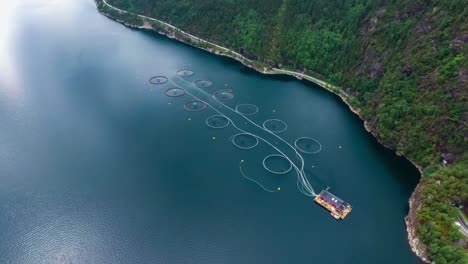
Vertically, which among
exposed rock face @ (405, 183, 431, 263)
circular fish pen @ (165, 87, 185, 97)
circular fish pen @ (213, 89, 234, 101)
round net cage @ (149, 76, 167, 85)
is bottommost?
round net cage @ (149, 76, 167, 85)

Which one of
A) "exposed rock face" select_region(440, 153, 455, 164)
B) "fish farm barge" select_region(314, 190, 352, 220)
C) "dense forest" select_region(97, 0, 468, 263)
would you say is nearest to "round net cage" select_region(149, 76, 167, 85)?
"dense forest" select_region(97, 0, 468, 263)

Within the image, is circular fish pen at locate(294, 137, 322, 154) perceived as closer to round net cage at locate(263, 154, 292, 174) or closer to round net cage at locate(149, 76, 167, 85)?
round net cage at locate(263, 154, 292, 174)

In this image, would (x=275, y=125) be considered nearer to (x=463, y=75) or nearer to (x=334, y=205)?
(x=334, y=205)

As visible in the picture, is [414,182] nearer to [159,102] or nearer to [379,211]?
[379,211]

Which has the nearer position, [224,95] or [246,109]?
[246,109]

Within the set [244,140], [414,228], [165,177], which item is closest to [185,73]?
[244,140]

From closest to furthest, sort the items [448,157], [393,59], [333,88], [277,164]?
[448,157] < [277,164] < [393,59] < [333,88]

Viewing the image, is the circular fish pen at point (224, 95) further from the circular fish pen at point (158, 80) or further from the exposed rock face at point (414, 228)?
the exposed rock face at point (414, 228)
